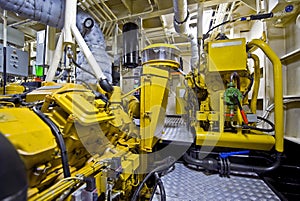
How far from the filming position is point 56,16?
239 cm

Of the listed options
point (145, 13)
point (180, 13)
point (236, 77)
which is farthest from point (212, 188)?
point (145, 13)

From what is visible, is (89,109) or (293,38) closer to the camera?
(89,109)

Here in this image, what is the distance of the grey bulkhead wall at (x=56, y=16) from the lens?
199 centimetres

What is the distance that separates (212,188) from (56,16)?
2.85 meters

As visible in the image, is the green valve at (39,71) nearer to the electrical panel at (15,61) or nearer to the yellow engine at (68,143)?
the electrical panel at (15,61)

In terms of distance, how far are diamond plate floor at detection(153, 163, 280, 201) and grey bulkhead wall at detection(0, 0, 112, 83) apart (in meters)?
1.76

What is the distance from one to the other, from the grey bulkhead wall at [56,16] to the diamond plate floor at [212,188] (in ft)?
5.78

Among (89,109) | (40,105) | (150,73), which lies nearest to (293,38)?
(150,73)

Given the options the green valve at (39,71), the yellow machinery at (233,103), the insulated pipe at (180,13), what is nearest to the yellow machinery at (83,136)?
the yellow machinery at (233,103)

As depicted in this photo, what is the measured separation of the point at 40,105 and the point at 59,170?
434 millimetres

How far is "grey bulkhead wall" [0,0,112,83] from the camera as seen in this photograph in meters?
1.99

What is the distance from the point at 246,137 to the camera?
1957 mm

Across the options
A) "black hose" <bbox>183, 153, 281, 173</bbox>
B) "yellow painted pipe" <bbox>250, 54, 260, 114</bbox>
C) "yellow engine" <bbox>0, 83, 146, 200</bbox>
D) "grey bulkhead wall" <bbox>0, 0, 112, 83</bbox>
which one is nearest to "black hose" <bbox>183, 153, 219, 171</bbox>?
"black hose" <bbox>183, 153, 281, 173</bbox>

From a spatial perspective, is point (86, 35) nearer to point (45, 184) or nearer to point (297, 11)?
point (45, 184)
